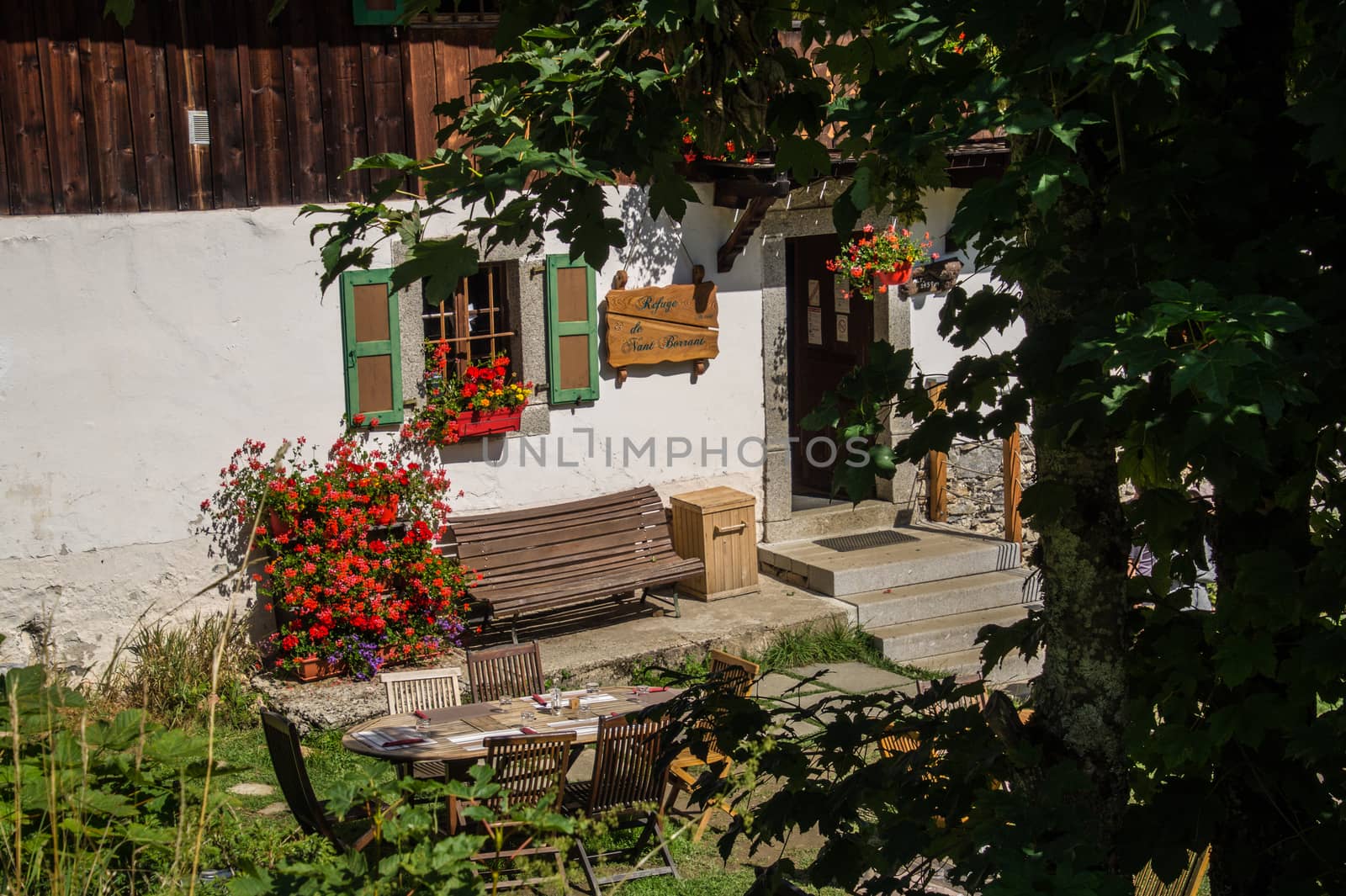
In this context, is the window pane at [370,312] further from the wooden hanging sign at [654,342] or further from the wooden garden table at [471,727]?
the wooden garden table at [471,727]

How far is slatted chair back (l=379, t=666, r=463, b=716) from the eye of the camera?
7.77 m

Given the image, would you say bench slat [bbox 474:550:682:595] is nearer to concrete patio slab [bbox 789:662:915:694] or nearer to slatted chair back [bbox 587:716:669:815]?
concrete patio slab [bbox 789:662:915:694]

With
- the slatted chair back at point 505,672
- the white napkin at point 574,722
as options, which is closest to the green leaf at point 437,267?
the white napkin at point 574,722

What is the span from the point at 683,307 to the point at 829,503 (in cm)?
228

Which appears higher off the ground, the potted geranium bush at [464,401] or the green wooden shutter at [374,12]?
the green wooden shutter at [374,12]

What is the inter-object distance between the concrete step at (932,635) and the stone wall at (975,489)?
1417 millimetres

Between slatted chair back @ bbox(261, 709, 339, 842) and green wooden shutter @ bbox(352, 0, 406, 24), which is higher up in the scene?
green wooden shutter @ bbox(352, 0, 406, 24)

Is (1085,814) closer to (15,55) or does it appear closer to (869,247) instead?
(15,55)

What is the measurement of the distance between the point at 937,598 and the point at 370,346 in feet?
14.4

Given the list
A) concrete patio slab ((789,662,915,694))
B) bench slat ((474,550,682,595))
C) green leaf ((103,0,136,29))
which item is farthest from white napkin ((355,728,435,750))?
green leaf ((103,0,136,29))

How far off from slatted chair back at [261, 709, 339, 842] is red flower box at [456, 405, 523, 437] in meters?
3.34

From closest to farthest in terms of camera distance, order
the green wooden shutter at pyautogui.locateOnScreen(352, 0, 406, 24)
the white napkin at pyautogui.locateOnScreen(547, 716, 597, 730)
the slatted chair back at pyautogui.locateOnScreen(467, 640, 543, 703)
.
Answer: the white napkin at pyautogui.locateOnScreen(547, 716, 597, 730), the slatted chair back at pyautogui.locateOnScreen(467, 640, 543, 703), the green wooden shutter at pyautogui.locateOnScreen(352, 0, 406, 24)

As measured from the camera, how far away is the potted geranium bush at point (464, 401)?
369 inches

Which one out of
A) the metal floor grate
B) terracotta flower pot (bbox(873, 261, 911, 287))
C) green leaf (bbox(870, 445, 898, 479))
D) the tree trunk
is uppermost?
terracotta flower pot (bbox(873, 261, 911, 287))
